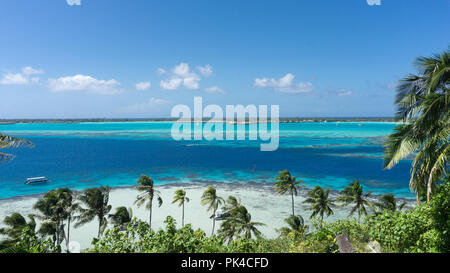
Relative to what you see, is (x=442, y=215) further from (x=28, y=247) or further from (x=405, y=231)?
(x=28, y=247)

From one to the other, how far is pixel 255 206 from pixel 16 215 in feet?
63.4

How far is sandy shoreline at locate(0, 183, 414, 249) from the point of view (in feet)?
74.4

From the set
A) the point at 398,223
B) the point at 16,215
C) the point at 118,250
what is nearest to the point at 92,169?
the point at 16,215

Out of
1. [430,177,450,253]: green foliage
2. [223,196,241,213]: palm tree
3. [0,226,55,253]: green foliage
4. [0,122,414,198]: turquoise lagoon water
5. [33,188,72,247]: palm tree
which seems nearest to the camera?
[430,177,450,253]: green foliage

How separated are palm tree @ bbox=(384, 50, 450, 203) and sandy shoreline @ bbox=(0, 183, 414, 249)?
55.4 feet

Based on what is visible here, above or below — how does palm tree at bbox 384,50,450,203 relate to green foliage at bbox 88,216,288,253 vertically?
above

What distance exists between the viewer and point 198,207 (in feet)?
91.8

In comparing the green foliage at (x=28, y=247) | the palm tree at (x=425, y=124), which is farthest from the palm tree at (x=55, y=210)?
the palm tree at (x=425, y=124)

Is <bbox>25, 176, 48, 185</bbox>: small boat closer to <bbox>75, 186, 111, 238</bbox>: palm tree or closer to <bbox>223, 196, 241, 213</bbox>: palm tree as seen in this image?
<bbox>75, 186, 111, 238</bbox>: palm tree

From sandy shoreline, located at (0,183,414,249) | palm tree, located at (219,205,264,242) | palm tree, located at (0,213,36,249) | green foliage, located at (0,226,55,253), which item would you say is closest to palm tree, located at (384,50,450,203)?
green foliage, located at (0,226,55,253)

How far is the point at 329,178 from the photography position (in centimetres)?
3838

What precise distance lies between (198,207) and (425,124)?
25.0 m
